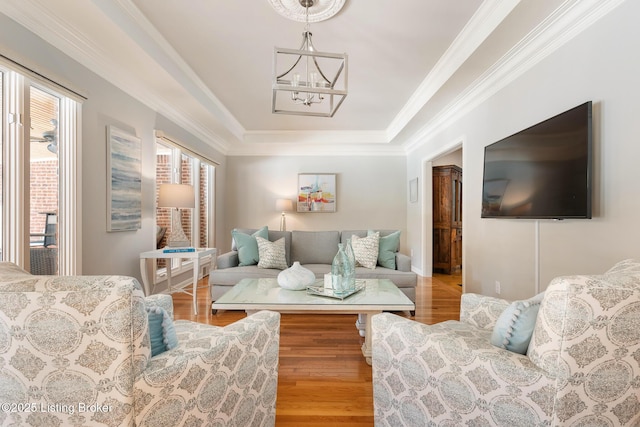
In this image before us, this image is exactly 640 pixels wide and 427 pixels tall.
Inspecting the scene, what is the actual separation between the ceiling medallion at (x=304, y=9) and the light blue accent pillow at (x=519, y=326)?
84.1 inches

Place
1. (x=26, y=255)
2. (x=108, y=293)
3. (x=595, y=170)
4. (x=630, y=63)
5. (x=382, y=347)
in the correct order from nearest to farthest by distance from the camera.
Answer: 1. (x=108, y=293)
2. (x=382, y=347)
3. (x=630, y=63)
4. (x=595, y=170)
5. (x=26, y=255)

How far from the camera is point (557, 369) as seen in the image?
0.92 metres

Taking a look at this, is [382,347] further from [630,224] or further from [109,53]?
[109,53]

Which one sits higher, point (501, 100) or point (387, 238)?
point (501, 100)

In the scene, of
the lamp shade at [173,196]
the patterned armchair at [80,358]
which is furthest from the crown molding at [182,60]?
the patterned armchair at [80,358]

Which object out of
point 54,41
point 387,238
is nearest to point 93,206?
point 54,41

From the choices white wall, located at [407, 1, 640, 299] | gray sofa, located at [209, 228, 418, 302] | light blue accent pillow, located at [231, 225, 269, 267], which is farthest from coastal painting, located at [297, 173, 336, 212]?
white wall, located at [407, 1, 640, 299]

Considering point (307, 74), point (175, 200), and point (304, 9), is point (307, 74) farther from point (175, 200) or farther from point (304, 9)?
point (175, 200)

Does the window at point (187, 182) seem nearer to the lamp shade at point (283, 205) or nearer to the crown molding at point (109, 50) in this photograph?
the crown molding at point (109, 50)

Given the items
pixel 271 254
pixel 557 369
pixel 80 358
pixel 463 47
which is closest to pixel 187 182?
pixel 271 254

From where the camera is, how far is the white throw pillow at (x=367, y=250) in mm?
3607

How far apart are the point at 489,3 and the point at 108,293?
Answer: 2.69 metres

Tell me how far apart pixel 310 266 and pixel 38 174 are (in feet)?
8.55

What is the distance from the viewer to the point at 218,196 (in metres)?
5.83
